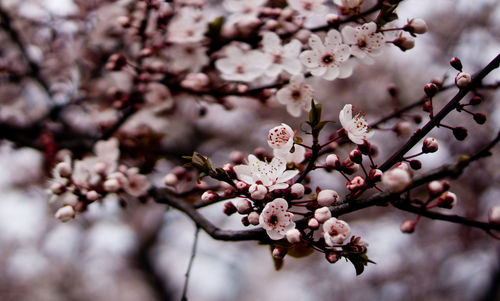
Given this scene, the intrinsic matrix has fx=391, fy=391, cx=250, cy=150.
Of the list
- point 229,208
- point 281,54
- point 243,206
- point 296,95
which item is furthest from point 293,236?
point 281,54

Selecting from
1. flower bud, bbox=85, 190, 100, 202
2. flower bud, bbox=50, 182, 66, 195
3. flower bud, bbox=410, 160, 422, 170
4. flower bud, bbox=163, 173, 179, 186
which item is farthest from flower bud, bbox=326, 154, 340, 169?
flower bud, bbox=50, 182, 66, 195

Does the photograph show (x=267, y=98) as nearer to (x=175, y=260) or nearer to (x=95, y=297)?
(x=95, y=297)

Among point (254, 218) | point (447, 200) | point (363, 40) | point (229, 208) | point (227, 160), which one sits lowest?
point (227, 160)

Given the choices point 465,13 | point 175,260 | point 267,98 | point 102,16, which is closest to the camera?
point 267,98

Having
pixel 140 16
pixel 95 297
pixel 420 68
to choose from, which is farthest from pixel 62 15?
pixel 95 297

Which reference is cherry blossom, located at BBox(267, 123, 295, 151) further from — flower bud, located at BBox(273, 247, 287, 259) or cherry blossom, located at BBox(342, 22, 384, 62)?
cherry blossom, located at BBox(342, 22, 384, 62)

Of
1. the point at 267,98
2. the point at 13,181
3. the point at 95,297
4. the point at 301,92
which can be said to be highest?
the point at 301,92

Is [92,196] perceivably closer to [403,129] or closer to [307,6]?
[307,6]

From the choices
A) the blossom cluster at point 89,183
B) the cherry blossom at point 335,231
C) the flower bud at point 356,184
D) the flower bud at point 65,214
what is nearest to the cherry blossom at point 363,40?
the flower bud at point 356,184
